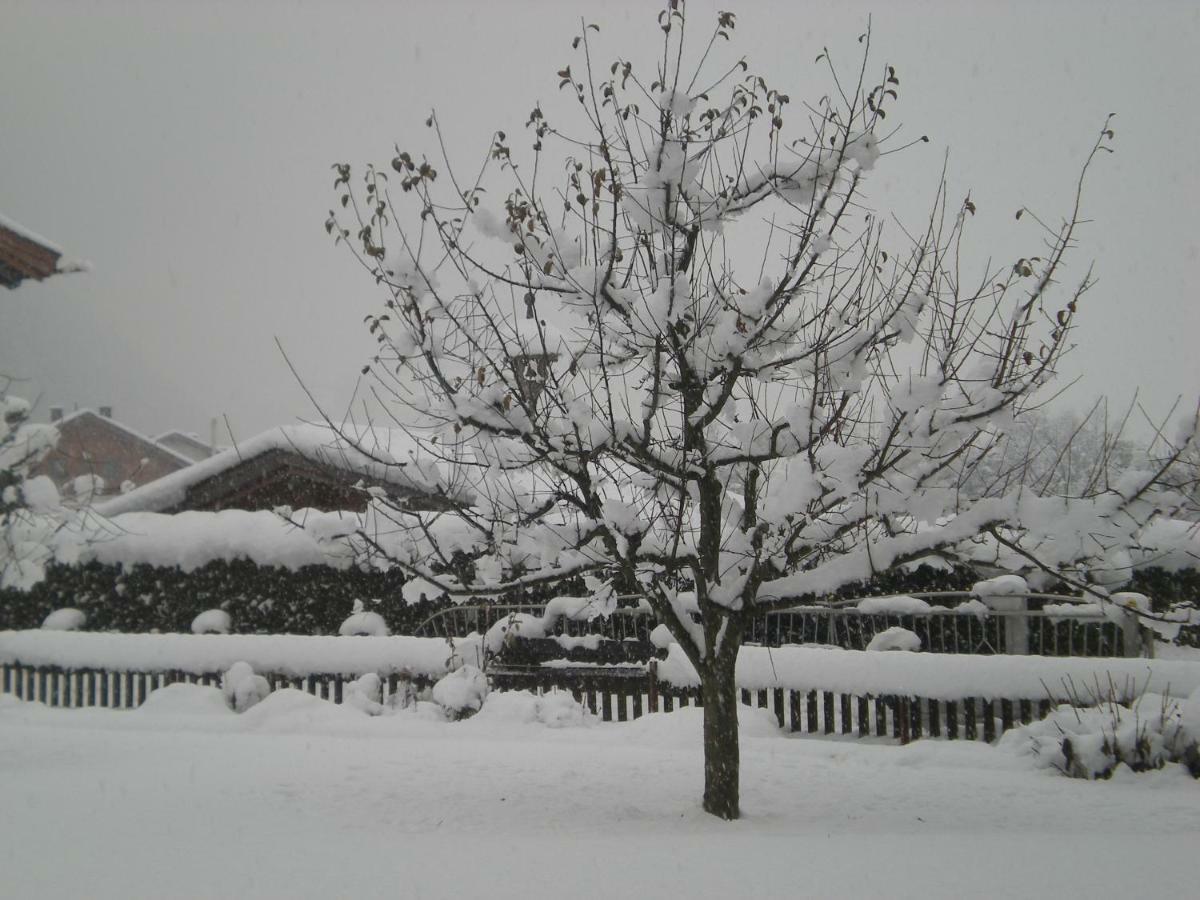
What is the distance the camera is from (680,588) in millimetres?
10297

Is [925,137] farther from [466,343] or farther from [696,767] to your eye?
[696,767]

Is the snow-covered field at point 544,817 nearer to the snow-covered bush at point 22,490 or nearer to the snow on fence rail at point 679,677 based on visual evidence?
the snow on fence rail at point 679,677

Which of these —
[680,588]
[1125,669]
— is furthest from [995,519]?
[680,588]

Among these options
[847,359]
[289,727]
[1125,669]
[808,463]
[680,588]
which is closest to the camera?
[808,463]

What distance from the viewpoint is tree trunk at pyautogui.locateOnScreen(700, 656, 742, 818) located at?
5086mm

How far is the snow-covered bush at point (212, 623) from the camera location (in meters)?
11.5

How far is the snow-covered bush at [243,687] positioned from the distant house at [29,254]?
459 centimetres

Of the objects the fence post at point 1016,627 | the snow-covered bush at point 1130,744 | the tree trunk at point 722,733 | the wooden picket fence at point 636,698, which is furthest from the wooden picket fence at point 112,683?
the fence post at point 1016,627

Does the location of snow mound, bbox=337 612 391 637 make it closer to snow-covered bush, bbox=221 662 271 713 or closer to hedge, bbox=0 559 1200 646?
hedge, bbox=0 559 1200 646

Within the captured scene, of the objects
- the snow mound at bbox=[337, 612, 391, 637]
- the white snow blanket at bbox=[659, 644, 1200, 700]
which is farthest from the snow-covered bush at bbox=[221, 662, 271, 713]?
the white snow blanket at bbox=[659, 644, 1200, 700]

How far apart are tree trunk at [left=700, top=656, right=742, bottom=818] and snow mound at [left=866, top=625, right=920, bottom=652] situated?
14.8 ft

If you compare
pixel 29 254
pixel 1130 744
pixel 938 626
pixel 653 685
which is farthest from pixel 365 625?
pixel 1130 744

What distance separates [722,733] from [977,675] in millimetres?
3452

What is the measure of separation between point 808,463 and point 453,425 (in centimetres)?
198
